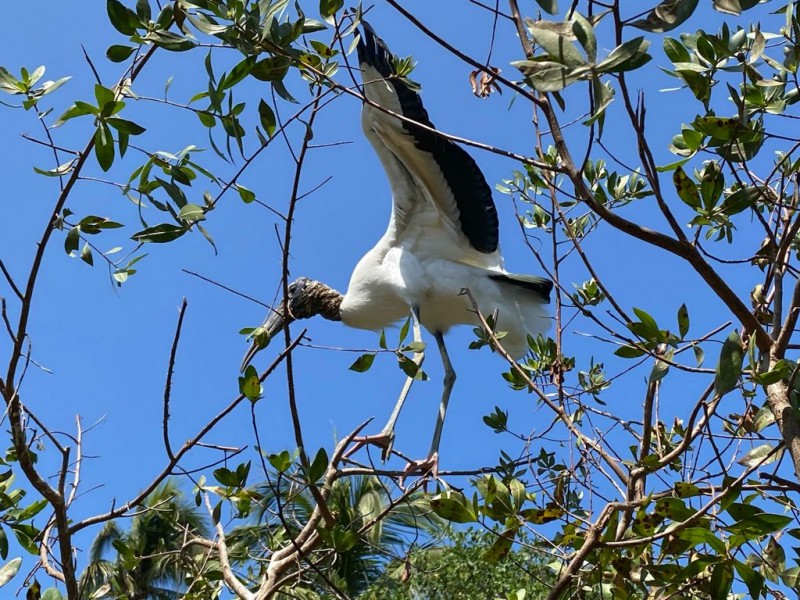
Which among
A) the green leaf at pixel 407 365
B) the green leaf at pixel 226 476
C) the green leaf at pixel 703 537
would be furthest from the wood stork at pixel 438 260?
the green leaf at pixel 703 537

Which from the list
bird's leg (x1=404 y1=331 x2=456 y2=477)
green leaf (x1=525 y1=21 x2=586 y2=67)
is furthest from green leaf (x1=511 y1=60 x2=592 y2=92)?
bird's leg (x1=404 y1=331 x2=456 y2=477)

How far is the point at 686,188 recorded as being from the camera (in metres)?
1.93

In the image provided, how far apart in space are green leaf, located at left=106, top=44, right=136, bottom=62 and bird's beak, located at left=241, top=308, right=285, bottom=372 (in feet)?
2.05

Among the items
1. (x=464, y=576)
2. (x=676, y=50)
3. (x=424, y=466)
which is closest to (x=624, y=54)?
(x=676, y=50)

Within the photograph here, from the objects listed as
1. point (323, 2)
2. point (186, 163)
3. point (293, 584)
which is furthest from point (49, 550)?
point (323, 2)

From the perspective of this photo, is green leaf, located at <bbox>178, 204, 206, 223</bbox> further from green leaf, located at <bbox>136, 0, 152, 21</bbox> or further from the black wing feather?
the black wing feather

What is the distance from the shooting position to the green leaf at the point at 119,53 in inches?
78.9

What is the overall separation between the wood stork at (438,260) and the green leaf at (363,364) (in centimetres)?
180

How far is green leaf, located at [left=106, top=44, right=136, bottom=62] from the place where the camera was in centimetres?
200

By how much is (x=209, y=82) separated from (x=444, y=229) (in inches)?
106

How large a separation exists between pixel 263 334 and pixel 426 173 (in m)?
1.99

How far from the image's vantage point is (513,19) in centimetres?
205

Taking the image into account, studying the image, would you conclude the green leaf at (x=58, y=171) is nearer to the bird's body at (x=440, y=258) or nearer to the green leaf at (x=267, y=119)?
the green leaf at (x=267, y=119)

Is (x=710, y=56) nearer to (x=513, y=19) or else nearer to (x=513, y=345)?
(x=513, y=19)
